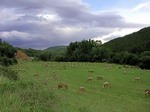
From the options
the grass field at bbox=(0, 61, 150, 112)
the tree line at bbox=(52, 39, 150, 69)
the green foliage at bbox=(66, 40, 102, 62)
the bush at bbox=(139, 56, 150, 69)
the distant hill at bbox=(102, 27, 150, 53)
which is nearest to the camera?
the grass field at bbox=(0, 61, 150, 112)

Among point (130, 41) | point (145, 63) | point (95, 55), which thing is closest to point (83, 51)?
point (95, 55)

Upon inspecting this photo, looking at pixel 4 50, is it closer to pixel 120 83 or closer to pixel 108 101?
pixel 120 83

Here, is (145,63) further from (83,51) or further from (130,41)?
(130,41)

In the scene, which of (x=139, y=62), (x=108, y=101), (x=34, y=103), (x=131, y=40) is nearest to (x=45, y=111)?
(x=34, y=103)

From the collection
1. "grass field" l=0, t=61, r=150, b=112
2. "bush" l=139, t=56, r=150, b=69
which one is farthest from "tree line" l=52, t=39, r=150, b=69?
"grass field" l=0, t=61, r=150, b=112

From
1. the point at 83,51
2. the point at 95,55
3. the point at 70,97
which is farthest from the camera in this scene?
the point at 83,51

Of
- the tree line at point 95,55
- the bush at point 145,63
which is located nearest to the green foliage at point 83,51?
the tree line at point 95,55

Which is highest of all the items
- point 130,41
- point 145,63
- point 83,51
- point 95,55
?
point 130,41

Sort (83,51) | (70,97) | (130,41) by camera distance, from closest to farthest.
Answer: (70,97) → (83,51) → (130,41)

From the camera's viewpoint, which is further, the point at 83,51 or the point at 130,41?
the point at 130,41

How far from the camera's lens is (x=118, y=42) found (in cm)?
Answer: 17038

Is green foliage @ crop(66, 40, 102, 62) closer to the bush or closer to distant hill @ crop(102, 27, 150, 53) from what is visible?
the bush

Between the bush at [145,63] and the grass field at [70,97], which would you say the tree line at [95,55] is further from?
the grass field at [70,97]

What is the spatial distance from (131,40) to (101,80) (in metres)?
123
